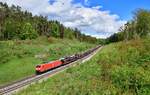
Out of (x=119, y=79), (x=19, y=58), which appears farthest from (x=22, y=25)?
(x=119, y=79)

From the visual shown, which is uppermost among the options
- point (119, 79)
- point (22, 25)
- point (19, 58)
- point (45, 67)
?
point (22, 25)

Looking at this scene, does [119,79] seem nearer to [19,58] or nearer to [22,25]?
[19,58]

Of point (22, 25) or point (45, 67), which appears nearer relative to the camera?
point (45, 67)

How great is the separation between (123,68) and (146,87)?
4.88m

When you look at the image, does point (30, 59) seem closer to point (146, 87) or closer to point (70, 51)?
point (70, 51)

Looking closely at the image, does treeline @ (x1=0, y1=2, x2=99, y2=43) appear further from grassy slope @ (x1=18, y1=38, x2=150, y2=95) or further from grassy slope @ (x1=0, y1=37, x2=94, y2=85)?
grassy slope @ (x1=18, y1=38, x2=150, y2=95)

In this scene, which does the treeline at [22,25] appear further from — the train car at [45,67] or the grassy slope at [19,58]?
the train car at [45,67]

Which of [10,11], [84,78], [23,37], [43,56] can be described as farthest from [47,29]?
[84,78]

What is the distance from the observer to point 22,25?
134625mm

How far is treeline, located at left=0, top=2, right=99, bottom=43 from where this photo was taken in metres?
132

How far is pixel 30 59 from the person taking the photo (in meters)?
76.2

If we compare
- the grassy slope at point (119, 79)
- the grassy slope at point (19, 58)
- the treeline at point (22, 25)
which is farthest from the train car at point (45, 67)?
the treeline at point (22, 25)

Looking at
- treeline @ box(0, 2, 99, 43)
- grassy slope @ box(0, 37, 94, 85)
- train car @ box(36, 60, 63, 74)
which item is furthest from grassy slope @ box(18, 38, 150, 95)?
treeline @ box(0, 2, 99, 43)

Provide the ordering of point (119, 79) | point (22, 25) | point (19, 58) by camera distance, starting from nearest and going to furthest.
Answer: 1. point (119, 79)
2. point (19, 58)
3. point (22, 25)
